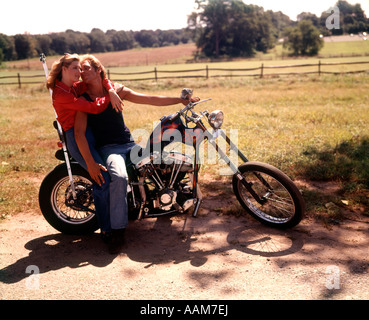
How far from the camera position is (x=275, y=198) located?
14.0 ft

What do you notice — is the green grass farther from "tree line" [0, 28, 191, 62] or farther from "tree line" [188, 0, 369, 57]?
"tree line" [188, 0, 369, 57]

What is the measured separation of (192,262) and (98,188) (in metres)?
1.22

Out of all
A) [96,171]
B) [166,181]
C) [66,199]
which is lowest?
Answer: [66,199]

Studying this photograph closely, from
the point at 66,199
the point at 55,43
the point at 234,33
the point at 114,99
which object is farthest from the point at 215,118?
the point at 234,33

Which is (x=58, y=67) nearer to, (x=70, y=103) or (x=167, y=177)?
(x=70, y=103)

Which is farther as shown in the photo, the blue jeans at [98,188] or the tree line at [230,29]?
the tree line at [230,29]

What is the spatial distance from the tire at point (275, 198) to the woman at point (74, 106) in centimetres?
154

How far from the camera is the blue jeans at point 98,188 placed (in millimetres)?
3674

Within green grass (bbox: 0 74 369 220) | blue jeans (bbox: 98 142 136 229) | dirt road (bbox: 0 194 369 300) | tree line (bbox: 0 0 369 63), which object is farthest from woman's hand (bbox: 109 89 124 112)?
tree line (bbox: 0 0 369 63)

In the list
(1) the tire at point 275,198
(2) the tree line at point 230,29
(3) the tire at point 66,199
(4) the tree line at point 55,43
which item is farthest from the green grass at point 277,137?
(2) the tree line at point 230,29

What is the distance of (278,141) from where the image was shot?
25.5 ft

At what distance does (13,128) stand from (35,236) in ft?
23.6

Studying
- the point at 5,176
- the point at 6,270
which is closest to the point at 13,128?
the point at 5,176

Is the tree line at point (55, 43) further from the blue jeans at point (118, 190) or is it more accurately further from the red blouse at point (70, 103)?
the blue jeans at point (118, 190)
